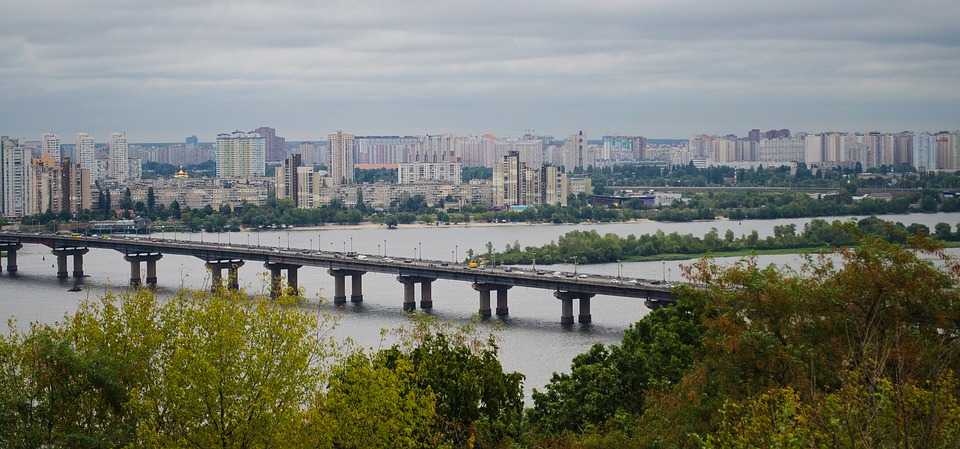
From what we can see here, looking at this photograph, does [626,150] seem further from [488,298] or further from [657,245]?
[488,298]

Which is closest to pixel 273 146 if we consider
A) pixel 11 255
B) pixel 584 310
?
pixel 11 255

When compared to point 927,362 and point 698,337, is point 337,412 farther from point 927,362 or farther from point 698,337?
point 698,337

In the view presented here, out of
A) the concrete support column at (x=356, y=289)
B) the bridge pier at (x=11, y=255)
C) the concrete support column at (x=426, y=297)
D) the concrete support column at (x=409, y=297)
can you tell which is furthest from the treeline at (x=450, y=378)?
the bridge pier at (x=11, y=255)

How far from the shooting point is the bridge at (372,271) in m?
22.1

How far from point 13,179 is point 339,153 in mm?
25014

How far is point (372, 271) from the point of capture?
85.3ft

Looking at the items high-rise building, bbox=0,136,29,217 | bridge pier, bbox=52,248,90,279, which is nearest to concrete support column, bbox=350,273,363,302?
bridge pier, bbox=52,248,90,279

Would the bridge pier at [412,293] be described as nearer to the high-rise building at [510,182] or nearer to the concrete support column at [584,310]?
the concrete support column at [584,310]

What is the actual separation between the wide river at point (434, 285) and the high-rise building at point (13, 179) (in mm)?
11734

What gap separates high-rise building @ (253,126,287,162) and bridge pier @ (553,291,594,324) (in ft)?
326

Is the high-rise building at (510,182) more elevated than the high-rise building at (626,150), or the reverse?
the high-rise building at (626,150)

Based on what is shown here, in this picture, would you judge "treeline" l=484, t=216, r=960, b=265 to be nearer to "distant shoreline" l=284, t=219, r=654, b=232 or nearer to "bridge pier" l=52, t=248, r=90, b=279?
"bridge pier" l=52, t=248, r=90, b=279

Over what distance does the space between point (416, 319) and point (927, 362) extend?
456 cm

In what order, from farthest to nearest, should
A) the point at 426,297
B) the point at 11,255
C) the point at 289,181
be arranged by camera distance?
the point at 289,181, the point at 11,255, the point at 426,297
